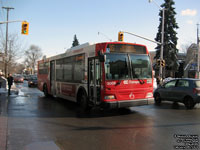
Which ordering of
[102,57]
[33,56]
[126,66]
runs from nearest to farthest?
[102,57], [126,66], [33,56]

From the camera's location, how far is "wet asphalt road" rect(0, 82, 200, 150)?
541 cm

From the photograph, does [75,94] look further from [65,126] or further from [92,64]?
[65,126]

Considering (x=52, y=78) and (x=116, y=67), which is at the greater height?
(x=116, y=67)

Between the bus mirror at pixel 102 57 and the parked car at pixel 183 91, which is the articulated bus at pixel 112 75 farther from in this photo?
the parked car at pixel 183 91

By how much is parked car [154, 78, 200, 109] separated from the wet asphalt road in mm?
2063

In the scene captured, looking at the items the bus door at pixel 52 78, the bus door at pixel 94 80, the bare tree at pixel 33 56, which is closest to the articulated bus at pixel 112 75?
the bus door at pixel 94 80

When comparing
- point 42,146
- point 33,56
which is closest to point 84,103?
point 42,146

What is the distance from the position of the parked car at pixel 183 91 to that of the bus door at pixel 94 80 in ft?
16.5

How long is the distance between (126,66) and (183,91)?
421 cm

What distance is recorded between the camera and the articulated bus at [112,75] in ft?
28.2

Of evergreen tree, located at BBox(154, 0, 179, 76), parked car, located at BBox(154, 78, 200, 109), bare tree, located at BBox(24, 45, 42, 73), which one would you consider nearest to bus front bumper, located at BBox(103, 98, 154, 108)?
parked car, located at BBox(154, 78, 200, 109)

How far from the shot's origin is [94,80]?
9227mm

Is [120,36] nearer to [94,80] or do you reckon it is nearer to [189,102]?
[189,102]

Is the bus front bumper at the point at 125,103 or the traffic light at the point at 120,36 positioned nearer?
the bus front bumper at the point at 125,103
